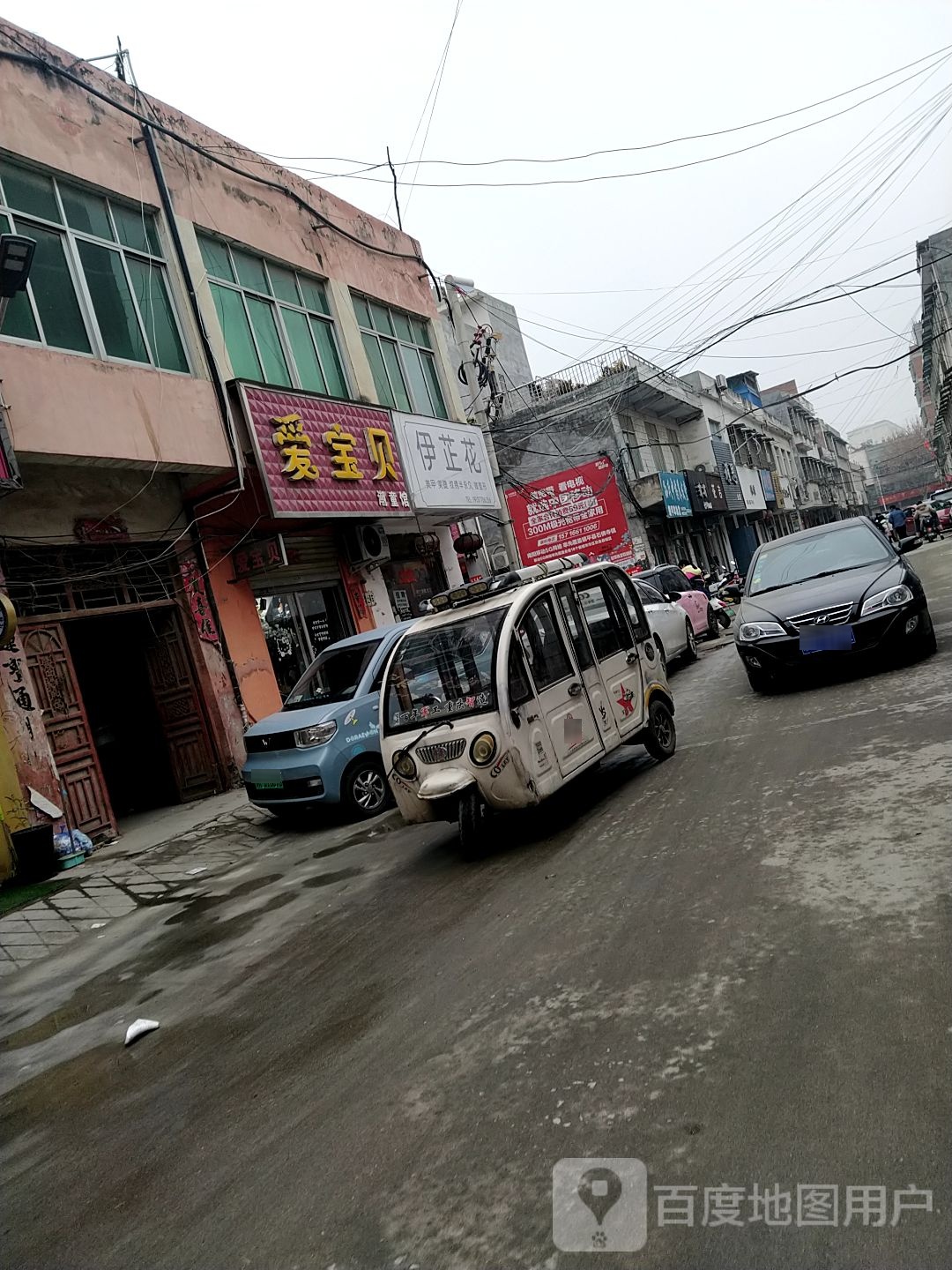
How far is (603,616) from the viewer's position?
775 centimetres

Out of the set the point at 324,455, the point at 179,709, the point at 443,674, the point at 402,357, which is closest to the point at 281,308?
the point at 324,455

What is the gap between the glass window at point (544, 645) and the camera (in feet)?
21.8

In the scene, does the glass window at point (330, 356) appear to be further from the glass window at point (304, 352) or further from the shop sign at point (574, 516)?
the shop sign at point (574, 516)

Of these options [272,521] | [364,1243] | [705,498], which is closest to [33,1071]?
[364,1243]

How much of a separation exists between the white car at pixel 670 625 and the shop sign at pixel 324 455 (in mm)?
4488

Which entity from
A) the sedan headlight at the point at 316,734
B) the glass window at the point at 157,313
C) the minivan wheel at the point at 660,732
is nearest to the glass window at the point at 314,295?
the glass window at the point at 157,313

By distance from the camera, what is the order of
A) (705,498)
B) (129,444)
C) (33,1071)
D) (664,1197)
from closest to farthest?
(664,1197), (33,1071), (129,444), (705,498)

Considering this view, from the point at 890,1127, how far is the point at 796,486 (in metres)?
58.1

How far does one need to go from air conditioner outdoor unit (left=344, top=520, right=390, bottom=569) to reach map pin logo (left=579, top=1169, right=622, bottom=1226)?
44.2 feet

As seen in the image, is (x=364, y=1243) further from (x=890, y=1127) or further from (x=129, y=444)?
(x=129, y=444)

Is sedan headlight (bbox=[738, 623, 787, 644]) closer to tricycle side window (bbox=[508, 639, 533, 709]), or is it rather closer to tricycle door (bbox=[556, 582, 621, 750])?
tricycle door (bbox=[556, 582, 621, 750])

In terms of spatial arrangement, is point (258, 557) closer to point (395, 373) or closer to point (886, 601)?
point (395, 373)

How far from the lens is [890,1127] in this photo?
2459mm

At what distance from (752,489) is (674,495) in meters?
13.9
